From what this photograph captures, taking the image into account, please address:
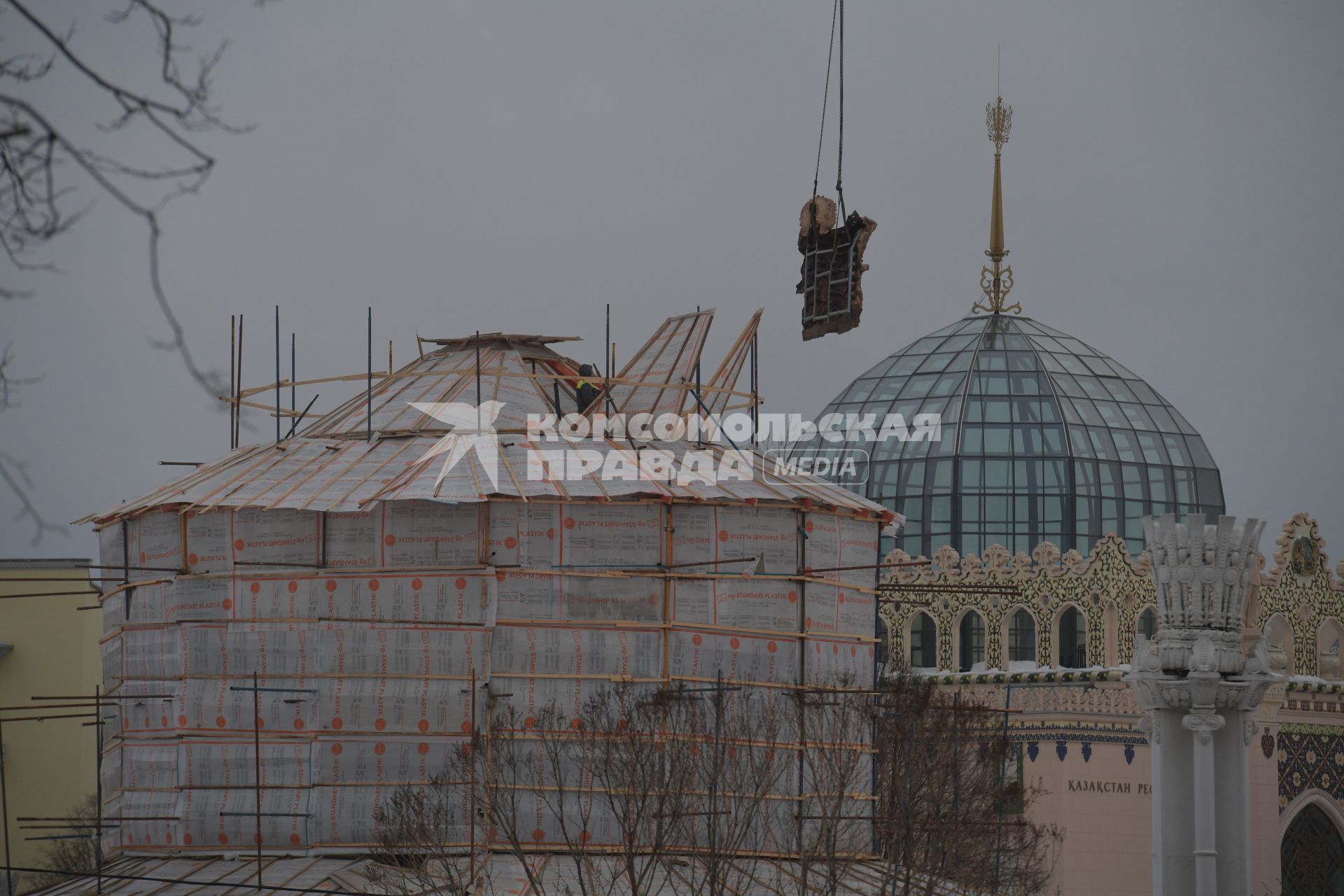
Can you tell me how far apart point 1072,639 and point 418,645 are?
74.8 feet

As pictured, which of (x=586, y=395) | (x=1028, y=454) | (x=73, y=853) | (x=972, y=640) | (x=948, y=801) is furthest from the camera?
(x=1028, y=454)

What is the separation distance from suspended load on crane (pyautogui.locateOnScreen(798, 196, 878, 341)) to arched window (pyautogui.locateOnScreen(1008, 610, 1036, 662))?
20.4m

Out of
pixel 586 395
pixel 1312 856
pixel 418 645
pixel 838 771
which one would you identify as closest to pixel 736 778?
pixel 838 771

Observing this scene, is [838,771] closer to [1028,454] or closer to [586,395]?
[586,395]

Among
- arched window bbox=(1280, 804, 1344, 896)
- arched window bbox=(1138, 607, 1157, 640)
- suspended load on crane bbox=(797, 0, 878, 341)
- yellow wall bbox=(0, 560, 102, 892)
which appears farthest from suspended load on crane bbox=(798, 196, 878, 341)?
yellow wall bbox=(0, 560, 102, 892)

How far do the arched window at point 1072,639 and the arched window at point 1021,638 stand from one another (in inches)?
34.8

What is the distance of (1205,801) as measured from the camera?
33094 mm

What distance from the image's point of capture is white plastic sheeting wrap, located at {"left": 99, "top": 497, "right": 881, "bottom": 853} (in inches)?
1538

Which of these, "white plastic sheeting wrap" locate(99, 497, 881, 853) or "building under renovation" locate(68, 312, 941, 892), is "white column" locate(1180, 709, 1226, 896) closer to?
"building under renovation" locate(68, 312, 941, 892)

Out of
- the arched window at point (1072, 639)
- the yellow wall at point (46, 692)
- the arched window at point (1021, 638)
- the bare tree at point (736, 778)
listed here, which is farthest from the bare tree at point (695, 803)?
the yellow wall at point (46, 692)

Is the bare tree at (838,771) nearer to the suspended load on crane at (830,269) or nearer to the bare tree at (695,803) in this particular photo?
the bare tree at (695,803)

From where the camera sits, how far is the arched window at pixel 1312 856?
177 feet

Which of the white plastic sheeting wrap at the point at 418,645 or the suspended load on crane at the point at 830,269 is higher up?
the suspended load on crane at the point at 830,269

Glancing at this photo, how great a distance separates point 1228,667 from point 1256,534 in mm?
2404
